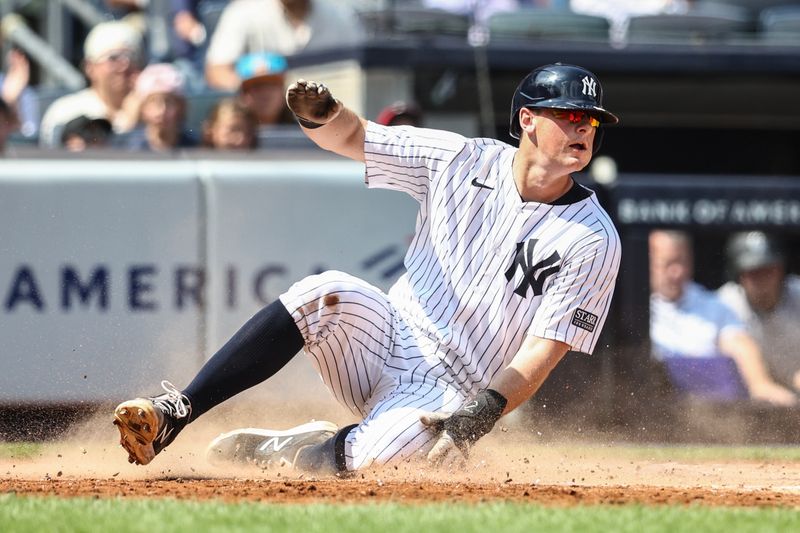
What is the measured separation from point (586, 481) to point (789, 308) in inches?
105

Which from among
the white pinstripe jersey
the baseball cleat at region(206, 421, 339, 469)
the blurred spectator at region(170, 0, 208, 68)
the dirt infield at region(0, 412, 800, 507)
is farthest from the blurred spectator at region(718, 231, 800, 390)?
the blurred spectator at region(170, 0, 208, 68)

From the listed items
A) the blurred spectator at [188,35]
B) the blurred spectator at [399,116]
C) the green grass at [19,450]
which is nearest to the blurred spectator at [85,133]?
the blurred spectator at [399,116]

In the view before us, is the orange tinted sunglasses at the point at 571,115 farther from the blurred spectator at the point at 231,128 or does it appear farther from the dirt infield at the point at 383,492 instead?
the blurred spectator at the point at 231,128

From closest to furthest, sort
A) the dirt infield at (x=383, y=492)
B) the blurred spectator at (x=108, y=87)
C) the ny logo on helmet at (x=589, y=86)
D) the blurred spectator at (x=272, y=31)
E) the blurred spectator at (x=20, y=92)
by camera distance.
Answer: the dirt infield at (x=383, y=492) → the ny logo on helmet at (x=589, y=86) → the blurred spectator at (x=108, y=87) → the blurred spectator at (x=272, y=31) → the blurred spectator at (x=20, y=92)

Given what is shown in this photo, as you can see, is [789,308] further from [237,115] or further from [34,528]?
[34,528]

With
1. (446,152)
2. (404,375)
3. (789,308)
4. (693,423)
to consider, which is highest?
(446,152)

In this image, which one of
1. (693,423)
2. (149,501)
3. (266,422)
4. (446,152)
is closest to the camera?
(149,501)

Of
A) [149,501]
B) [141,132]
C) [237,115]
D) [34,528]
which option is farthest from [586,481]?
[141,132]

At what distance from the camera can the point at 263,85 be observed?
310 inches

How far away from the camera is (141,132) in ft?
25.0

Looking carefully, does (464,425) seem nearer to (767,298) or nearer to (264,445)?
(264,445)

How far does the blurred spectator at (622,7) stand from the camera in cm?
941

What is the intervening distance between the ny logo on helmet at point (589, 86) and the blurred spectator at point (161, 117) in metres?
3.25

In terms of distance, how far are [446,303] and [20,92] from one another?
5.70 m
